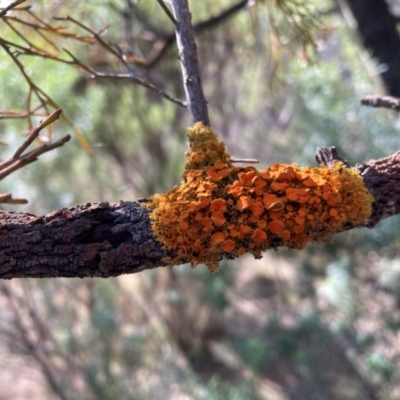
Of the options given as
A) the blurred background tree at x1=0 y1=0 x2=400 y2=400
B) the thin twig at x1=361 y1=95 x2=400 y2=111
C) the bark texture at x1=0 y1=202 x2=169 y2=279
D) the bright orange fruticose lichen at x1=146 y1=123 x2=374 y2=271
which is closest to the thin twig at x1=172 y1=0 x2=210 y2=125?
the bright orange fruticose lichen at x1=146 y1=123 x2=374 y2=271

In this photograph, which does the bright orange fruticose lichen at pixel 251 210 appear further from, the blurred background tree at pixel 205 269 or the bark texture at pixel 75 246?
the blurred background tree at pixel 205 269

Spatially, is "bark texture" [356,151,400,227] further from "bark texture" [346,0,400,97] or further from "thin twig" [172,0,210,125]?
"bark texture" [346,0,400,97]

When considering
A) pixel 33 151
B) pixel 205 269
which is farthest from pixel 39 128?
pixel 205 269

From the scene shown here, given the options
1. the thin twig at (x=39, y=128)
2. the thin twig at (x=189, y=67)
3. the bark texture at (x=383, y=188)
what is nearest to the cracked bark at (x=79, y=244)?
the thin twig at (x=39, y=128)

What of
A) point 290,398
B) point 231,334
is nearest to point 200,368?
point 231,334

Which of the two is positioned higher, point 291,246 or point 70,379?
point 70,379

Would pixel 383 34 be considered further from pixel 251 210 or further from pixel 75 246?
pixel 75 246

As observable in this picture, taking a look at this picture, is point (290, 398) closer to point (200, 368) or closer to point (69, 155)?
point (200, 368)
